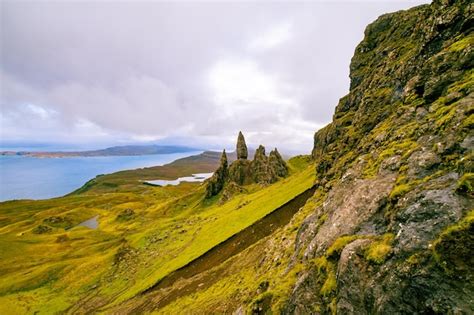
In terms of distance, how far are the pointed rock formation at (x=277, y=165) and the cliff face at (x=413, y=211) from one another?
111416 mm

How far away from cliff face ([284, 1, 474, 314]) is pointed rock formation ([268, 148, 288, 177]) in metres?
111

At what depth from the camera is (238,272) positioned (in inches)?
1528

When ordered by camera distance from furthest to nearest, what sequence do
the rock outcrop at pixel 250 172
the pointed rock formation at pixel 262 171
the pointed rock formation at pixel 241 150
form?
the pointed rock formation at pixel 241 150 < the rock outcrop at pixel 250 172 < the pointed rock formation at pixel 262 171

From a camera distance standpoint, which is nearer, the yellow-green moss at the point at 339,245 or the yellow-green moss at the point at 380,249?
the yellow-green moss at the point at 380,249

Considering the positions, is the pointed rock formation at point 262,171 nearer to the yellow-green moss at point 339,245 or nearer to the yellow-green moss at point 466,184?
the yellow-green moss at point 339,245

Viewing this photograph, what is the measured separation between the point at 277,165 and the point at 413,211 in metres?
129

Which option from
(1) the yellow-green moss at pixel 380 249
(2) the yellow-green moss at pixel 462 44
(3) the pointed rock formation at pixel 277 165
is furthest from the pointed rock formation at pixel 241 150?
(1) the yellow-green moss at pixel 380 249

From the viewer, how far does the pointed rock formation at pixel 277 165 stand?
13912 cm

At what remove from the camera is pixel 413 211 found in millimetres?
13578

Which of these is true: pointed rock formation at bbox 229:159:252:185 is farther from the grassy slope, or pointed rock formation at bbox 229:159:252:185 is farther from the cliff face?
the cliff face

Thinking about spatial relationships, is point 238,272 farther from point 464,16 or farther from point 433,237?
point 464,16

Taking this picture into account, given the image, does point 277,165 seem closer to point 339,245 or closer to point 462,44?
point 462,44

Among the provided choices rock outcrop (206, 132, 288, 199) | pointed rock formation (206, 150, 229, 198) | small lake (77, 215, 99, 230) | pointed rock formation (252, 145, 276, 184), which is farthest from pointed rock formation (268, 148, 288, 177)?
small lake (77, 215, 99, 230)

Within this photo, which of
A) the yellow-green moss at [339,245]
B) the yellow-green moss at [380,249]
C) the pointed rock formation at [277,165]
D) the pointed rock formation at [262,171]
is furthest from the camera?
the pointed rock formation at [277,165]
